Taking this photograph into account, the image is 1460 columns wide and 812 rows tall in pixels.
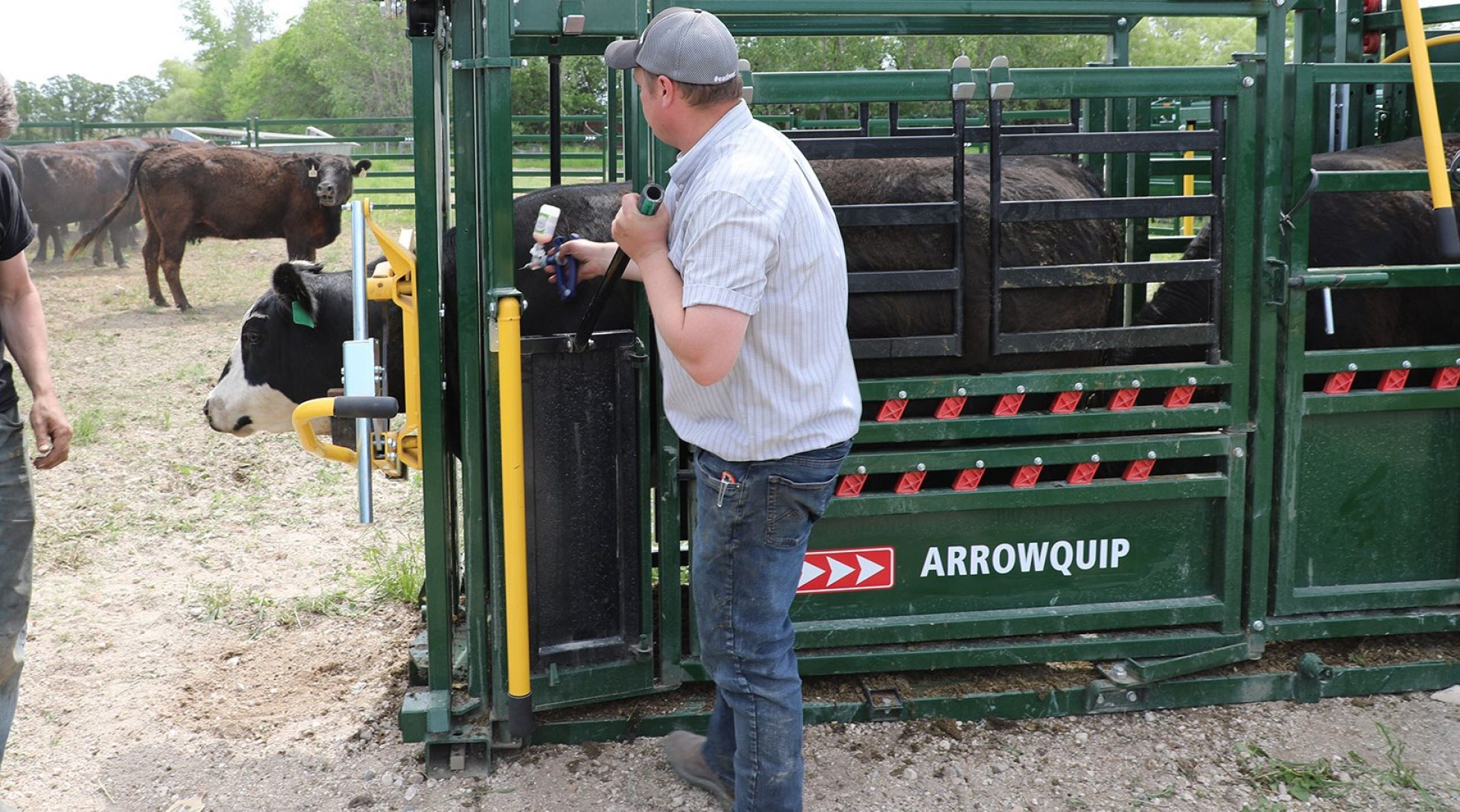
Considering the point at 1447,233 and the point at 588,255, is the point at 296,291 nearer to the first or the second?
the point at 588,255

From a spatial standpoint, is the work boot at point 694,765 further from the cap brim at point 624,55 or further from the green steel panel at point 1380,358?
the green steel panel at point 1380,358

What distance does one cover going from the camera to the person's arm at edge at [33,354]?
323 centimetres

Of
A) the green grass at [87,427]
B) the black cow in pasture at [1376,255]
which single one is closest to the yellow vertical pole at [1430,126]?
the black cow in pasture at [1376,255]

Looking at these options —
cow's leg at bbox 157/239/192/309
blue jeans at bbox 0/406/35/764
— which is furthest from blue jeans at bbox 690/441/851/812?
cow's leg at bbox 157/239/192/309

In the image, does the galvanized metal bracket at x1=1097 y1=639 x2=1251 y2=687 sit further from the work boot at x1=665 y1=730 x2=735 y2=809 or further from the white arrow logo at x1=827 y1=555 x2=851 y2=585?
the work boot at x1=665 y1=730 x2=735 y2=809

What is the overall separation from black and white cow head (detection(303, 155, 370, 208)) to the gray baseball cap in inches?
519

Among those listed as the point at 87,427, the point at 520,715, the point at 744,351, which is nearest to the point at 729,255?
the point at 744,351

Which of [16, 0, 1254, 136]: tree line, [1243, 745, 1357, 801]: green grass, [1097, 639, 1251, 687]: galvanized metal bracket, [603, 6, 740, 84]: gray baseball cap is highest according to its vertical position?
[16, 0, 1254, 136]: tree line

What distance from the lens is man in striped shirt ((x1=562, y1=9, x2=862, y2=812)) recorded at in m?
2.51

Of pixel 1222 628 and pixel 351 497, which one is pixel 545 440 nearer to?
pixel 1222 628

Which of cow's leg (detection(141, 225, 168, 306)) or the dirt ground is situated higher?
cow's leg (detection(141, 225, 168, 306))

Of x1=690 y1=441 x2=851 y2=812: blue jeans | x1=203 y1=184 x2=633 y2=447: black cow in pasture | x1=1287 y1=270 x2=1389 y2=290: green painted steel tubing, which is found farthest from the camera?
x1=203 y1=184 x2=633 y2=447: black cow in pasture

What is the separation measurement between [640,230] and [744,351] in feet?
1.12

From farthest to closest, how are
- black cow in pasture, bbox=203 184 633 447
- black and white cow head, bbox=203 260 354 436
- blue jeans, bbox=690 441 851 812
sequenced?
black and white cow head, bbox=203 260 354 436 → black cow in pasture, bbox=203 184 633 447 → blue jeans, bbox=690 441 851 812
